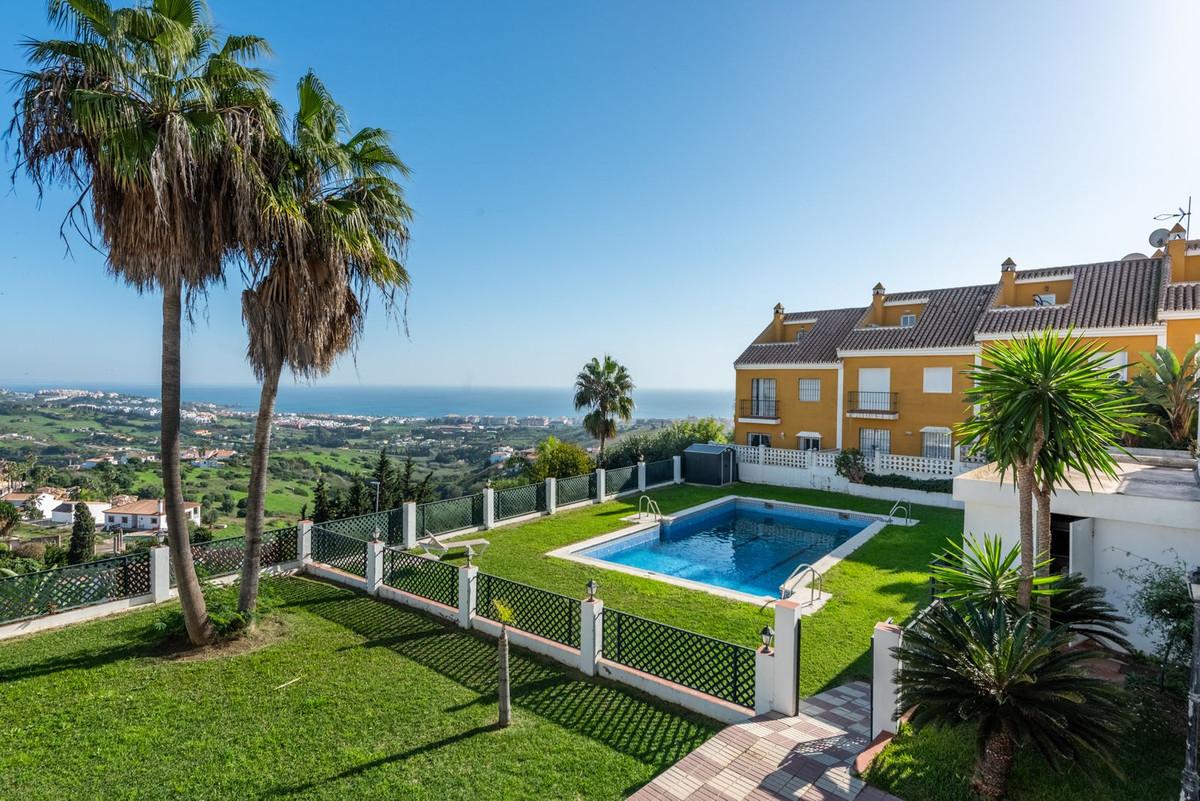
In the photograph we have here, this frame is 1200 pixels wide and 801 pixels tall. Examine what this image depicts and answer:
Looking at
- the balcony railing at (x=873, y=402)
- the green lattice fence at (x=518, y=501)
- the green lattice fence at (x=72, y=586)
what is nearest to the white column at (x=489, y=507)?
the green lattice fence at (x=518, y=501)

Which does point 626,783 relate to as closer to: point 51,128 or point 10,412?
point 51,128

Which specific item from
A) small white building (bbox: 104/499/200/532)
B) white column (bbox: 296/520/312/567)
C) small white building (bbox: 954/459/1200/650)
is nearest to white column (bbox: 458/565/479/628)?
white column (bbox: 296/520/312/567)

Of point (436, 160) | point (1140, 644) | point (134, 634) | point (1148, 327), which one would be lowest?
point (134, 634)

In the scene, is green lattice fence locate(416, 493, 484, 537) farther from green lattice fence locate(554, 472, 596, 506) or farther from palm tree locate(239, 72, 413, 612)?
palm tree locate(239, 72, 413, 612)

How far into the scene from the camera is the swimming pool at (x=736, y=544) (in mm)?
13164

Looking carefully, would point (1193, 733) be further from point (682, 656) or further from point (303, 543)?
point (303, 543)

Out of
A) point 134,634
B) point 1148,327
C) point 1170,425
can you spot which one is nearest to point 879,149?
point 1170,425

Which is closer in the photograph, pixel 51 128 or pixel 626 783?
pixel 626 783

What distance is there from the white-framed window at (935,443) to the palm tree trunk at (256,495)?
23057 mm

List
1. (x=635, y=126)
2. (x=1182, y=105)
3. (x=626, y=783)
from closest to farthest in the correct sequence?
(x=626, y=783) < (x=1182, y=105) < (x=635, y=126)

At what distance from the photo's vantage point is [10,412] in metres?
57.7

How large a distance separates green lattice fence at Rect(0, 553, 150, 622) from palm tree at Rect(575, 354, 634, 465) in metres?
17.6

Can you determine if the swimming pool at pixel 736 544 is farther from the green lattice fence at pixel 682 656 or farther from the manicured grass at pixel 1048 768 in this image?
the manicured grass at pixel 1048 768

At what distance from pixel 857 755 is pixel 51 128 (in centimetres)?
1125
